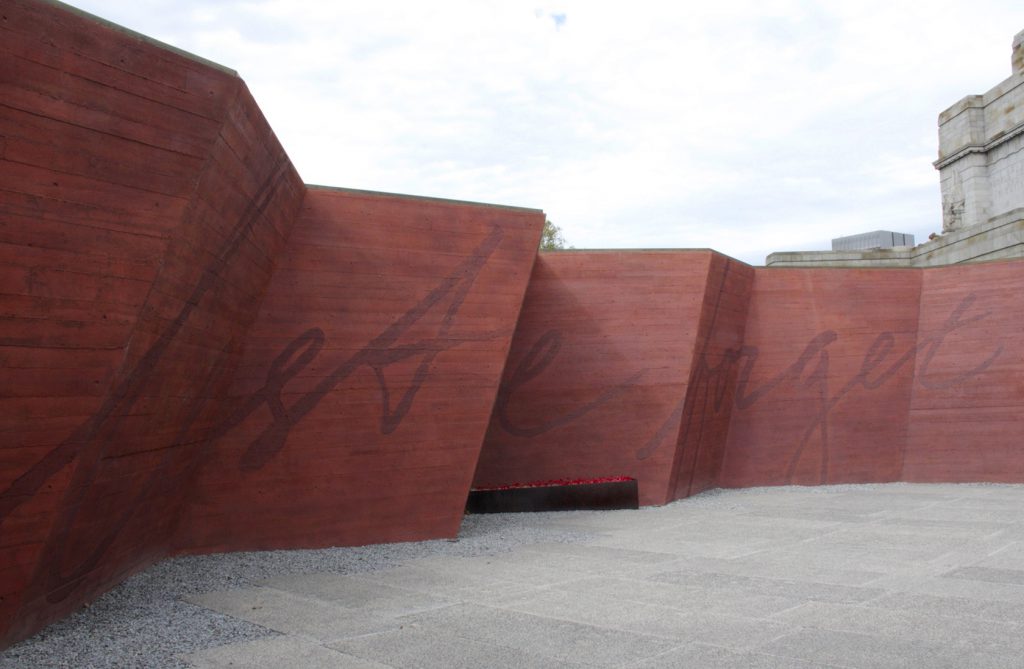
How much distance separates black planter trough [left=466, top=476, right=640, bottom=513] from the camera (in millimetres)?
13789

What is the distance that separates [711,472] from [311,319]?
31.1 feet

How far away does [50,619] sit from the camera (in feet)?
21.8

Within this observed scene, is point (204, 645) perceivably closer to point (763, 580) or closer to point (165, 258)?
point (165, 258)

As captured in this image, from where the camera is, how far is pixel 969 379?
651 inches

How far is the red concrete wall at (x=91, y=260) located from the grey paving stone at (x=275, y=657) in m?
1.49

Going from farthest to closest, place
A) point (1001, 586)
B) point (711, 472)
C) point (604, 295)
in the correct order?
point (711, 472) → point (604, 295) → point (1001, 586)

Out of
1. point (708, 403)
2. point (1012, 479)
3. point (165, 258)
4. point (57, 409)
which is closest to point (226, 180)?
point (165, 258)

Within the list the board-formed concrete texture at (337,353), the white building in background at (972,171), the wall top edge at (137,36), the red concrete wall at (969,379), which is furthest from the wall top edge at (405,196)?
the white building in background at (972,171)

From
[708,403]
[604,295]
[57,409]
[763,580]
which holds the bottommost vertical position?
[763,580]

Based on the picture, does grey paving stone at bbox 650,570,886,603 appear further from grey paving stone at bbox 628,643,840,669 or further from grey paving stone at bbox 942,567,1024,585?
grey paving stone at bbox 628,643,840,669

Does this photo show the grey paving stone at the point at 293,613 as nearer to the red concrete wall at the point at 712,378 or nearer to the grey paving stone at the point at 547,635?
the grey paving stone at the point at 547,635

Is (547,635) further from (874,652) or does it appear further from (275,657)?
(874,652)

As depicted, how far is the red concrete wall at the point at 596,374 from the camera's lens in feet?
48.6

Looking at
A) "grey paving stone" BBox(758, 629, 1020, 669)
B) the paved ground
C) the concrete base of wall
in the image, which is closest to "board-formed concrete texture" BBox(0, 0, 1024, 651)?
"grey paving stone" BBox(758, 629, 1020, 669)
